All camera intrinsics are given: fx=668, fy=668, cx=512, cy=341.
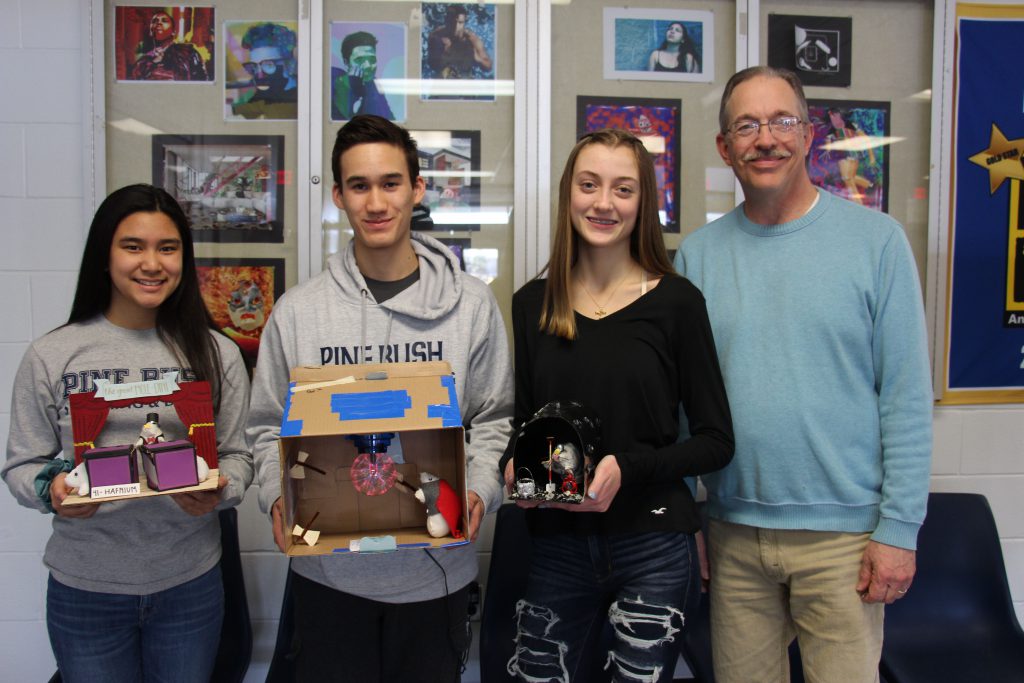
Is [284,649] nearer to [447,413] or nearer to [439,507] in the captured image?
[439,507]

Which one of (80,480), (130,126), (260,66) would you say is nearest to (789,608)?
(80,480)

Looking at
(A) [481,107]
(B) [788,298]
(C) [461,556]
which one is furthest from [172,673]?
(A) [481,107]

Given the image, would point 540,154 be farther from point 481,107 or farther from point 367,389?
point 367,389

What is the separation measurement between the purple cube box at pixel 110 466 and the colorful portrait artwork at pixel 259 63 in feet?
4.12

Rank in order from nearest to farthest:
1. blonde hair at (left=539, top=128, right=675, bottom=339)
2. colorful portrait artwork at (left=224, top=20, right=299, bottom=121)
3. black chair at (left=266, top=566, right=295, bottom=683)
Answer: blonde hair at (left=539, top=128, right=675, bottom=339) < black chair at (left=266, top=566, right=295, bottom=683) < colorful portrait artwork at (left=224, top=20, right=299, bottom=121)

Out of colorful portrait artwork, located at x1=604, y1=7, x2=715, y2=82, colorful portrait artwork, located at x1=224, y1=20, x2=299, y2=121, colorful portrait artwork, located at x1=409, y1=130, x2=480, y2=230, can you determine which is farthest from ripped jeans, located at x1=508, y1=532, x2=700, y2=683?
colorful portrait artwork, located at x1=224, y1=20, x2=299, y2=121

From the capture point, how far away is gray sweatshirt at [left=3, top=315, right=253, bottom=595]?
146cm

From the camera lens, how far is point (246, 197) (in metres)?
2.15

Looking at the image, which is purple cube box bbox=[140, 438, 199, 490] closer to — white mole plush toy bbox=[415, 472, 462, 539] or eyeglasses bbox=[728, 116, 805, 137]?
white mole plush toy bbox=[415, 472, 462, 539]

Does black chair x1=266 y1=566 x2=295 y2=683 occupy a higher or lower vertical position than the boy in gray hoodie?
lower

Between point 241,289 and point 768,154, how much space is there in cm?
162

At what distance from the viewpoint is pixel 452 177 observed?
7.18ft

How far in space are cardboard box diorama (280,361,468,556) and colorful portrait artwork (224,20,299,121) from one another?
123 centimetres

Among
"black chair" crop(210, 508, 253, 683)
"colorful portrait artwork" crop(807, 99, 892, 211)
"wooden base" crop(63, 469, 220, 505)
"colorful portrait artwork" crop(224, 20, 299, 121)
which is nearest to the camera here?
"wooden base" crop(63, 469, 220, 505)
